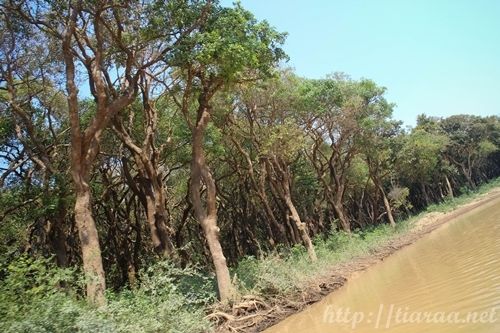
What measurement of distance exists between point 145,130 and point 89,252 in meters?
7.82

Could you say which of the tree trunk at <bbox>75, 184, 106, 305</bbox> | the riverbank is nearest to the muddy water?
the riverbank

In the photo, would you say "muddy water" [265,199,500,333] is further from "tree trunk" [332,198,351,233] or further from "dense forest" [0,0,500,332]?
"tree trunk" [332,198,351,233]

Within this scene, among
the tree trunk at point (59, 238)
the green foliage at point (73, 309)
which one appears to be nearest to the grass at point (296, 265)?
the green foliage at point (73, 309)

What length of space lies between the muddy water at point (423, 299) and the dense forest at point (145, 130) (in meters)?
3.18

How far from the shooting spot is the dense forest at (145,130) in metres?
11.2

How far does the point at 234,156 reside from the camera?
24.1 meters

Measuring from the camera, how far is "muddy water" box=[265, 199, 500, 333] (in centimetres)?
736

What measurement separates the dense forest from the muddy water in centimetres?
318

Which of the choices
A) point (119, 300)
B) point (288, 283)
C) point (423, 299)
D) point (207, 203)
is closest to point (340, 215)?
point (288, 283)

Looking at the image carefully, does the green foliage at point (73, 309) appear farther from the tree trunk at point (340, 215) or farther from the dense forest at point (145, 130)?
the tree trunk at point (340, 215)

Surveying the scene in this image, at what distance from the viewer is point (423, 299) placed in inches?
370

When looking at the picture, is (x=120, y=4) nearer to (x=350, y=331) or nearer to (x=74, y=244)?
(x=350, y=331)

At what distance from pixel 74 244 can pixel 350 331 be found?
696 inches

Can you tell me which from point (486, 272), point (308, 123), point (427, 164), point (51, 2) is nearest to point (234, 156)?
point (308, 123)
